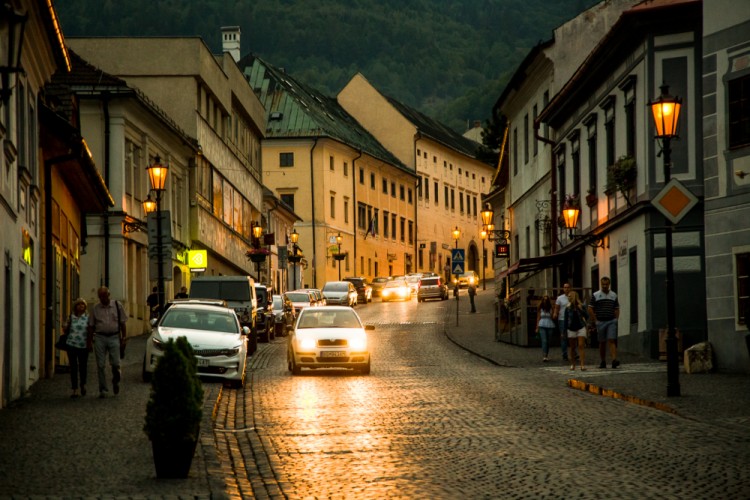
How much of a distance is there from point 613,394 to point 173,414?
11.8 m

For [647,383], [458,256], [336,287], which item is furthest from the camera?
[336,287]

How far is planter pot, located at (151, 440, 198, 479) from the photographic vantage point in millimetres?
12148

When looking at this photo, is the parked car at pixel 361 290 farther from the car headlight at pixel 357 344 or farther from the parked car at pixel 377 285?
the car headlight at pixel 357 344

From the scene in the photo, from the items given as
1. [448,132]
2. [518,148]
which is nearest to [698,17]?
[518,148]

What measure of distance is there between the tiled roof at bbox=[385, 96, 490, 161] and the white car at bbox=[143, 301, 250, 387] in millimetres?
84309

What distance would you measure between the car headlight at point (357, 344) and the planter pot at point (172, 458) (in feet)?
58.7

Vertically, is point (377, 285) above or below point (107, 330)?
above

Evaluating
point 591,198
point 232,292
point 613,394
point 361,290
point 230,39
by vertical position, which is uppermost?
point 230,39

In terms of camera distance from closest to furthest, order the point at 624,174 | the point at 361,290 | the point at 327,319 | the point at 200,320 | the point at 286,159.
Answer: the point at 200,320
the point at 327,319
the point at 624,174
the point at 361,290
the point at 286,159

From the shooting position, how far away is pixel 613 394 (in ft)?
73.9

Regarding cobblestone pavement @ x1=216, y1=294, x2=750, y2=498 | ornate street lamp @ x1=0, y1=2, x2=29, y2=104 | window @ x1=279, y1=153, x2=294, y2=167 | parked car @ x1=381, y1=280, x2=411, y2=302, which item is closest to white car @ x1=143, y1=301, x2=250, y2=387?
cobblestone pavement @ x1=216, y1=294, x2=750, y2=498

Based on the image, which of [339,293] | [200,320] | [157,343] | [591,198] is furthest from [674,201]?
[339,293]

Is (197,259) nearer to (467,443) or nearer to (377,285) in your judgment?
(467,443)

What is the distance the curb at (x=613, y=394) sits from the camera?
65.1 ft
